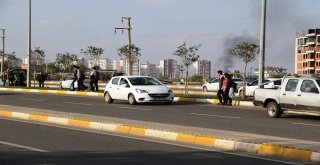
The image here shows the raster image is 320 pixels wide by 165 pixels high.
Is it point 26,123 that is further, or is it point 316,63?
point 316,63

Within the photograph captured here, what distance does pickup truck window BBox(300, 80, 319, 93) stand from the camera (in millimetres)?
16597

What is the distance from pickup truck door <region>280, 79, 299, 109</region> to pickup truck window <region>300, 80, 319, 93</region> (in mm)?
259

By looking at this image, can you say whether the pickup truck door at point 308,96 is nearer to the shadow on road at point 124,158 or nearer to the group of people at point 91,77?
the shadow on road at point 124,158

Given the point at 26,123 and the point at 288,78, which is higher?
the point at 288,78

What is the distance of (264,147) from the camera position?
31.3 ft

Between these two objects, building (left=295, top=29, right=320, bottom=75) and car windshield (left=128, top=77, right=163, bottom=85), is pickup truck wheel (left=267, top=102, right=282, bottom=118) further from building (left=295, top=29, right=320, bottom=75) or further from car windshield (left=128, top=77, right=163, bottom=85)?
building (left=295, top=29, right=320, bottom=75)

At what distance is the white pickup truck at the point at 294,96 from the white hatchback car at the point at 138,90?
6.85 meters

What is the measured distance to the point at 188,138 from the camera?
37.0 feet

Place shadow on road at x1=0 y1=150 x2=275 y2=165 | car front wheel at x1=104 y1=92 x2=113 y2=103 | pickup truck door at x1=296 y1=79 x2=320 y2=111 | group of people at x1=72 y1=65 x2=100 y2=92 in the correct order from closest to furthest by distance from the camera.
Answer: shadow on road at x1=0 y1=150 x2=275 y2=165
pickup truck door at x1=296 y1=79 x2=320 y2=111
car front wheel at x1=104 y1=92 x2=113 y2=103
group of people at x1=72 y1=65 x2=100 y2=92

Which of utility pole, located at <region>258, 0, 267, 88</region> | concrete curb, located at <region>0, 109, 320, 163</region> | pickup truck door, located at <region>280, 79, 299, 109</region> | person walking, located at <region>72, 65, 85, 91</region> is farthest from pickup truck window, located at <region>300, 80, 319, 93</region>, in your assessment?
person walking, located at <region>72, 65, 85, 91</region>

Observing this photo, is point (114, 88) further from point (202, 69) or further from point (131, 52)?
point (202, 69)

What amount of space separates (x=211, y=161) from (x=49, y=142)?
3.82 metres

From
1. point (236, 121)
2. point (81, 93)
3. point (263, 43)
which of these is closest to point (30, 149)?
point (236, 121)

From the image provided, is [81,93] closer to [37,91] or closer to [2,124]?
[37,91]
